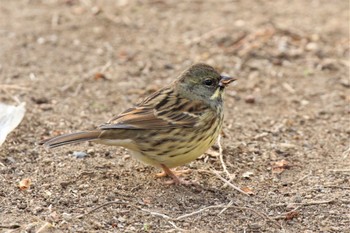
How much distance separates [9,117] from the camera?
698 cm

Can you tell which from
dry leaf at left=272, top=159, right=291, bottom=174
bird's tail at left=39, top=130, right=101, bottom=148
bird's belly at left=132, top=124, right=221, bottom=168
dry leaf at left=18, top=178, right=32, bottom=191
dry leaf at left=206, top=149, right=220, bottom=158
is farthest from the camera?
dry leaf at left=206, top=149, right=220, bottom=158

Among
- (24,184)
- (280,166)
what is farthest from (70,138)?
(280,166)

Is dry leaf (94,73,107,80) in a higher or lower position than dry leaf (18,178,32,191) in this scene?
lower

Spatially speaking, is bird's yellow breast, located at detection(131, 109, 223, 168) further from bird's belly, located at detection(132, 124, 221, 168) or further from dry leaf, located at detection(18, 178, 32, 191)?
dry leaf, located at detection(18, 178, 32, 191)

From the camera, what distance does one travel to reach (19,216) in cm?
547

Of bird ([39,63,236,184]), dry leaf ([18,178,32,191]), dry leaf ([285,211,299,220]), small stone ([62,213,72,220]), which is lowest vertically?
dry leaf ([285,211,299,220])

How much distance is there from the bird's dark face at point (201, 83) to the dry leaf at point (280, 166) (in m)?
0.76

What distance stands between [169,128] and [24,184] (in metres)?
1.25

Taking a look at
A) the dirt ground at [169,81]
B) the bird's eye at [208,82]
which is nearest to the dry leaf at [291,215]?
the dirt ground at [169,81]

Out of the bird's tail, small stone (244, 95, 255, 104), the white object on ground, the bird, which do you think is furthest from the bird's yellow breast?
small stone (244, 95, 255, 104)

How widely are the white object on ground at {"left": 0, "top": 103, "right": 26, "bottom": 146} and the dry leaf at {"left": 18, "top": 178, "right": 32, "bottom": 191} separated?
727 mm

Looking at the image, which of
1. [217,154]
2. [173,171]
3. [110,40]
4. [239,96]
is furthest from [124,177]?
[110,40]

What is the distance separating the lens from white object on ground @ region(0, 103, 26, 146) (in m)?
6.79

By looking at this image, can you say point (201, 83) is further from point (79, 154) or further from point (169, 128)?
point (79, 154)
